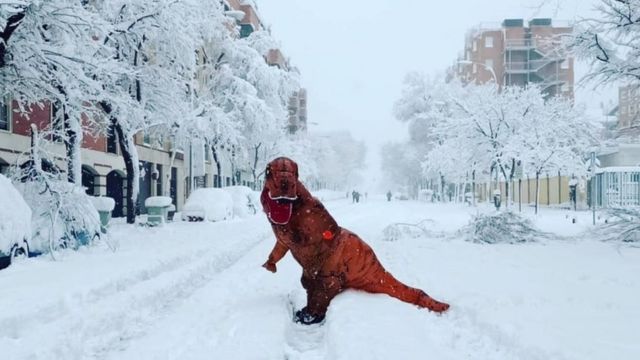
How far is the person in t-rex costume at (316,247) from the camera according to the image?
19.3ft

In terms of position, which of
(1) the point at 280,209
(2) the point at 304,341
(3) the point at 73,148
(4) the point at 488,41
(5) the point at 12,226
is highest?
(4) the point at 488,41

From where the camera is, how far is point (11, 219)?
9.58 meters

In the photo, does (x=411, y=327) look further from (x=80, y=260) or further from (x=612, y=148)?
(x=612, y=148)

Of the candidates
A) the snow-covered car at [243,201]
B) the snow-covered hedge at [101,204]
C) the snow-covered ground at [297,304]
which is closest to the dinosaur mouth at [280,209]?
the snow-covered ground at [297,304]

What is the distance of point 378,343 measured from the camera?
462cm

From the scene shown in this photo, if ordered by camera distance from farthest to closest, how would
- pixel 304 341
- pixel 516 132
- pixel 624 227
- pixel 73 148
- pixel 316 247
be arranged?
pixel 516 132, pixel 73 148, pixel 624 227, pixel 316 247, pixel 304 341

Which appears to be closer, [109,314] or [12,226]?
[109,314]

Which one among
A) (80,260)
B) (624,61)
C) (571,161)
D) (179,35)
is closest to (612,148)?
(571,161)

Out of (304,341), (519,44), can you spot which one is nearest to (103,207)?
(304,341)

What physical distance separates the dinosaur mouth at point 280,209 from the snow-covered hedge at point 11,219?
5.86 m

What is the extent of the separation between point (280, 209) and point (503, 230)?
10.2 meters

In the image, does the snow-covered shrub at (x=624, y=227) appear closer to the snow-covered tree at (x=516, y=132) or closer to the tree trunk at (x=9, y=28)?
the snow-covered tree at (x=516, y=132)

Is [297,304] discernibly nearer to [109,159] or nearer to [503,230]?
[503,230]

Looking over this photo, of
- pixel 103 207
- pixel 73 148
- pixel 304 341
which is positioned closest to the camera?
pixel 304 341
